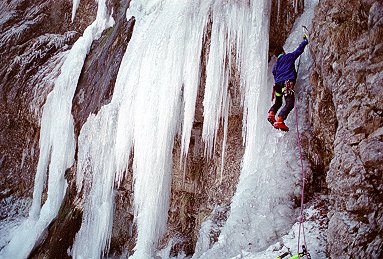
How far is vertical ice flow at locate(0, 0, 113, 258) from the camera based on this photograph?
33.5ft

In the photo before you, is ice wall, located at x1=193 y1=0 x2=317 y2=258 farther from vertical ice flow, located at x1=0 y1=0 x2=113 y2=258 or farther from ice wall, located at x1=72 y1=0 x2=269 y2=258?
vertical ice flow, located at x1=0 y1=0 x2=113 y2=258

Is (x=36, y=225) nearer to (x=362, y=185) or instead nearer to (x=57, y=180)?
(x=57, y=180)

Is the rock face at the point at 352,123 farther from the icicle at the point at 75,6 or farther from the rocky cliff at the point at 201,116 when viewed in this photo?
the icicle at the point at 75,6

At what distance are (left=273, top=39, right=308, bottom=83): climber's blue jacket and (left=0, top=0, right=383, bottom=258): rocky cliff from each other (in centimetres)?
19

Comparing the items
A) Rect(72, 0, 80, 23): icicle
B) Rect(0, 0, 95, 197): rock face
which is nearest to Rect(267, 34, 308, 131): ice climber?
Rect(0, 0, 95, 197): rock face

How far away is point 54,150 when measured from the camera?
10.6 metres

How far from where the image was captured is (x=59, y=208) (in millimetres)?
10102

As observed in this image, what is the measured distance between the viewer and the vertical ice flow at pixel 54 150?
10.2m

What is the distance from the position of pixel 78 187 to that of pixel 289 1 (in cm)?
590

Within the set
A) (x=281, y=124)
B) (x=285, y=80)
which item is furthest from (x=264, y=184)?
(x=285, y=80)

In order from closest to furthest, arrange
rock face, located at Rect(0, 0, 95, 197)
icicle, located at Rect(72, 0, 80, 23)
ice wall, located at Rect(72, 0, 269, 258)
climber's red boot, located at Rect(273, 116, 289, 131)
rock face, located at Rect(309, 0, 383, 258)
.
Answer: rock face, located at Rect(309, 0, 383, 258)
climber's red boot, located at Rect(273, 116, 289, 131)
ice wall, located at Rect(72, 0, 269, 258)
rock face, located at Rect(0, 0, 95, 197)
icicle, located at Rect(72, 0, 80, 23)

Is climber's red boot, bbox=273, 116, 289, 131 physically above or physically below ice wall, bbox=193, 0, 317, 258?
above

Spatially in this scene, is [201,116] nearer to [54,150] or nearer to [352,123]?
[352,123]

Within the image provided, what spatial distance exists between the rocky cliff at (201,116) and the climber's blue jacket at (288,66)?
0.19 m
